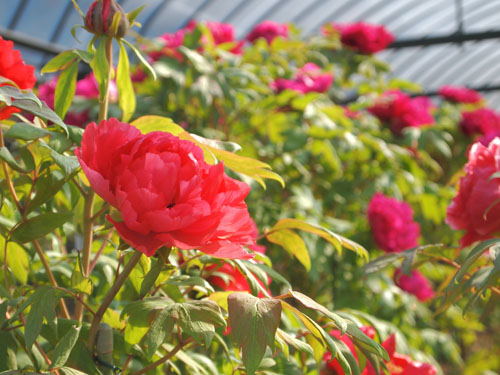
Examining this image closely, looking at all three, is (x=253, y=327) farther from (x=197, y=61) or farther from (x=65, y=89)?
(x=197, y=61)

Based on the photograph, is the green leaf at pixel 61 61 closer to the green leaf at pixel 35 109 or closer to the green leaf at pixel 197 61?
the green leaf at pixel 35 109

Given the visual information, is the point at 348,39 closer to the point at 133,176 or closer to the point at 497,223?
the point at 497,223

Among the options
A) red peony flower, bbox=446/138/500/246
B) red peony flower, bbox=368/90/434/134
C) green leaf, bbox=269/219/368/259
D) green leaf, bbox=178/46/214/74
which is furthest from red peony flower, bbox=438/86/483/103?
green leaf, bbox=269/219/368/259

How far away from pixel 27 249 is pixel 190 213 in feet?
1.22

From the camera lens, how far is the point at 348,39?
2.44 metres

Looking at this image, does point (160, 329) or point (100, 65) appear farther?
point (100, 65)

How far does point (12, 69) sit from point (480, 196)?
58cm

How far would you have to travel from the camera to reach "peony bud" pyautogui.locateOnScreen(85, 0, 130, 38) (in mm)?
670

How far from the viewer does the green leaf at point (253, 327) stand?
1.80 ft

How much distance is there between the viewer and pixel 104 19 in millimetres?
672

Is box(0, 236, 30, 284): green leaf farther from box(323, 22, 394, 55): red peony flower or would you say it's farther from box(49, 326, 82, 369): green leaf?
box(323, 22, 394, 55): red peony flower

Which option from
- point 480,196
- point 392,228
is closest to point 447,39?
point 392,228

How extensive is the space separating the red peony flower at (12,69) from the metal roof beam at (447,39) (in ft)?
20.4

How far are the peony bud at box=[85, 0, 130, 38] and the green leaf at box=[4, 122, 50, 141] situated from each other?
0.14 m
